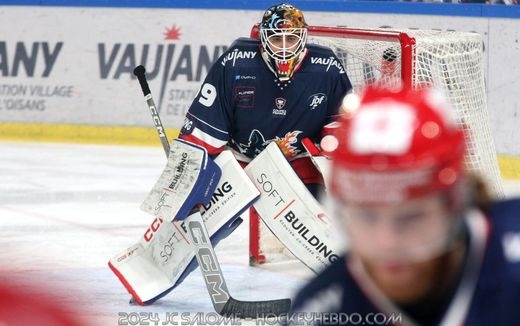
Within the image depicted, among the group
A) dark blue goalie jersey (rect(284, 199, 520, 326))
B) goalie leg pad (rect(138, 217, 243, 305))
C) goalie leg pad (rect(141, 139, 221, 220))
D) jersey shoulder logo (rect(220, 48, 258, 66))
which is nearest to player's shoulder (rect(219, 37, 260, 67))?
jersey shoulder logo (rect(220, 48, 258, 66))

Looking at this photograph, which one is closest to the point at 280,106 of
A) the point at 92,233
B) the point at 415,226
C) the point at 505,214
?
the point at 92,233

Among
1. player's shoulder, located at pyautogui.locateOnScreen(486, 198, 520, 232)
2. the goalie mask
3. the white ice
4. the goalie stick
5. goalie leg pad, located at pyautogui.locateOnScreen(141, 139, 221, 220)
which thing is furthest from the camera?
the white ice

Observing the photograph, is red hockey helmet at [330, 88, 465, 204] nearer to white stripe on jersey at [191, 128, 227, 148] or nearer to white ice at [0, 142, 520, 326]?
white ice at [0, 142, 520, 326]

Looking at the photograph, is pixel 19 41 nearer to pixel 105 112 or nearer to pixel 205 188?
pixel 105 112

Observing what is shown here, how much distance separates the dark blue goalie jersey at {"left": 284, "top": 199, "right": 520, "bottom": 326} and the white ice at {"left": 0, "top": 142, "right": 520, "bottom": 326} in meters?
2.21

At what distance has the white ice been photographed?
182 inches

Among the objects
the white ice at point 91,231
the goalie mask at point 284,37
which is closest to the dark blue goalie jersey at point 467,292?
the white ice at point 91,231

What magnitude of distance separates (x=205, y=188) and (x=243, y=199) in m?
0.16

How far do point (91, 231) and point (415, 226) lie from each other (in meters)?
4.66

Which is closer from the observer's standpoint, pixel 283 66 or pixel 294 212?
pixel 294 212

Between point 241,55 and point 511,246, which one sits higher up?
point 511,246

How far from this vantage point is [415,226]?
128 centimetres

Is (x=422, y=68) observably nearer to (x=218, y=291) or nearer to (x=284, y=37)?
(x=284, y=37)

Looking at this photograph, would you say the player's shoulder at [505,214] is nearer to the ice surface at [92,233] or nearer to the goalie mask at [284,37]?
the ice surface at [92,233]
